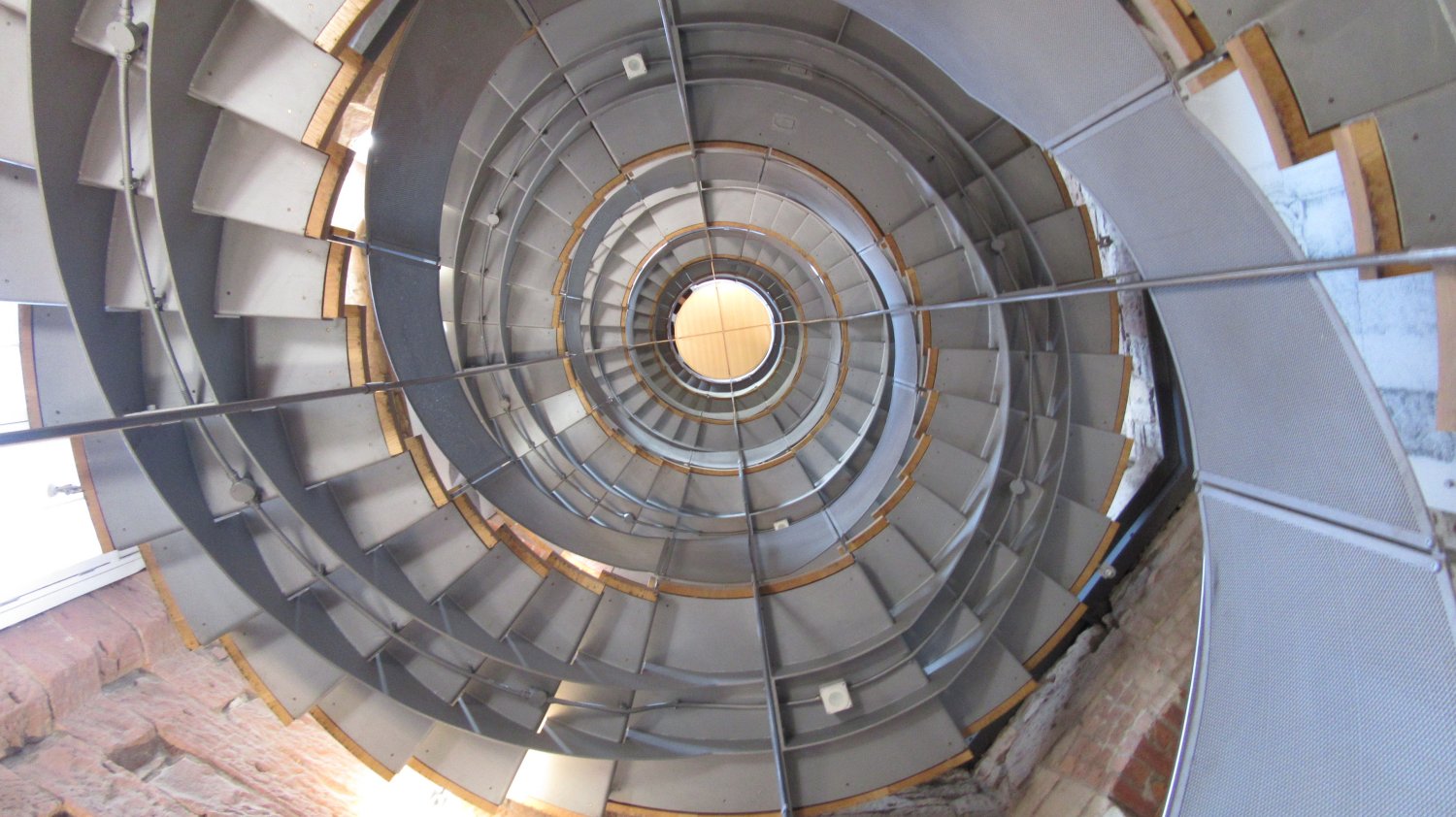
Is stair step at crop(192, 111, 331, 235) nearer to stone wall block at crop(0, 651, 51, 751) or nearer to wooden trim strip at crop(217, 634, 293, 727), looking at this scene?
wooden trim strip at crop(217, 634, 293, 727)

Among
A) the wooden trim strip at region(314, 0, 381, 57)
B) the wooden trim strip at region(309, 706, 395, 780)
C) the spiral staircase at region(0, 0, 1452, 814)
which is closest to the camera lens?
the spiral staircase at region(0, 0, 1452, 814)

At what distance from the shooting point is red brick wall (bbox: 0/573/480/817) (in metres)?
3.67

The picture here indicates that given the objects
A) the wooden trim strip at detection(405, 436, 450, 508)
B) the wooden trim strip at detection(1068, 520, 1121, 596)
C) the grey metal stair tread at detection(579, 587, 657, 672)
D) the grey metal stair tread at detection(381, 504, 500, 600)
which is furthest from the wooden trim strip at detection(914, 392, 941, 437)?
the wooden trim strip at detection(405, 436, 450, 508)

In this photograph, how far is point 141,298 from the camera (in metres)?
3.35

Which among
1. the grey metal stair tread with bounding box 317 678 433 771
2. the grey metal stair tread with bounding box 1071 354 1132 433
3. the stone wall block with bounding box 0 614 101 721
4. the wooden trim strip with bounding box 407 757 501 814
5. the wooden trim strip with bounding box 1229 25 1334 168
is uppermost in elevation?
the wooden trim strip with bounding box 1229 25 1334 168

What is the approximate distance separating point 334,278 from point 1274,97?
14.4 ft

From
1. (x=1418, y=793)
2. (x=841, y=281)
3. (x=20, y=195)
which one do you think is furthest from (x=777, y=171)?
(x=1418, y=793)

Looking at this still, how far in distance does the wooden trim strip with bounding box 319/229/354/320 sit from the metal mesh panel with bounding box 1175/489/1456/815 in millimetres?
4744

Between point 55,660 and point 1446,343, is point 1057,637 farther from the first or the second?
point 55,660

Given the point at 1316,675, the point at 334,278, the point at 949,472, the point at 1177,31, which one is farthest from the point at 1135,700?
the point at 334,278

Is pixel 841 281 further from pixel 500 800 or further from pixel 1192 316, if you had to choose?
pixel 500 800

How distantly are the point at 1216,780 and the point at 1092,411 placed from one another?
9.97 ft

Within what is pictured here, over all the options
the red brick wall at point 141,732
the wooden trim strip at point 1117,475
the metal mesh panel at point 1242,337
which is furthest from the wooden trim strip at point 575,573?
the metal mesh panel at point 1242,337

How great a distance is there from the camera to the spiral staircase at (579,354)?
282cm
